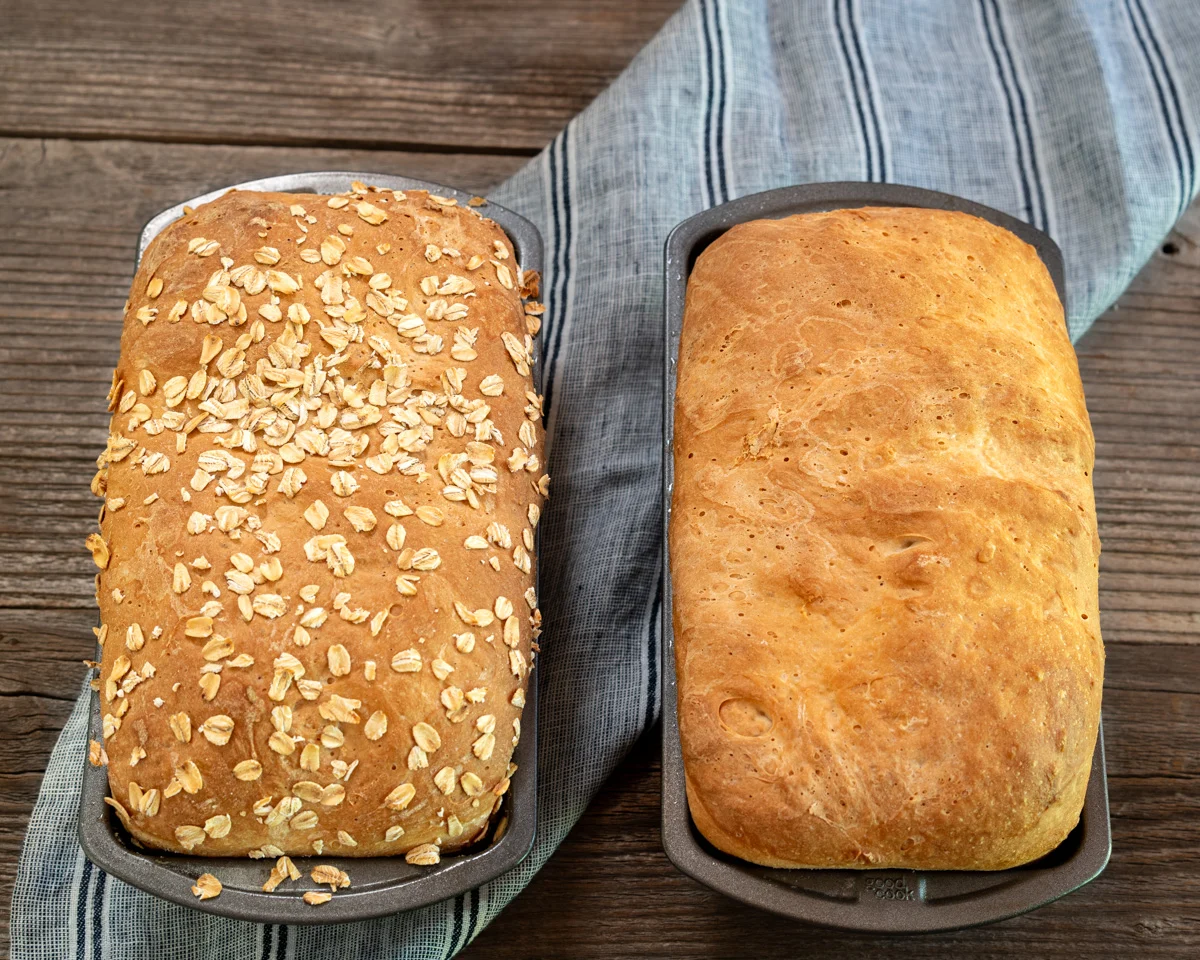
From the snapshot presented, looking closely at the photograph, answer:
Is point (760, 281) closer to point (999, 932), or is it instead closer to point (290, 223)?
point (290, 223)

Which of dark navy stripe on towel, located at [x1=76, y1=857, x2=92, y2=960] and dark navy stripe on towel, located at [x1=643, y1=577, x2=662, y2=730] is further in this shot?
dark navy stripe on towel, located at [x1=643, y1=577, x2=662, y2=730]

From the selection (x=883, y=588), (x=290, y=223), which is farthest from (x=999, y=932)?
(x=290, y=223)

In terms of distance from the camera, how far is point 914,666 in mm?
1239

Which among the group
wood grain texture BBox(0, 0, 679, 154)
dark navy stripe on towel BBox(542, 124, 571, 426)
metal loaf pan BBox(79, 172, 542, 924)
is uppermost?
wood grain texture BBox(0, 0, 679, 154)

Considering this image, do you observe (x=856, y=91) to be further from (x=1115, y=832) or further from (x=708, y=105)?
(x=1115, y=832)

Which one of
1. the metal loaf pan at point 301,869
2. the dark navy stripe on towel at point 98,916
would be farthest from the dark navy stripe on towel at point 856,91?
the dark navy stripe on towel at point 98,916

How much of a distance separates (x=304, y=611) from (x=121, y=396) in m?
0.40

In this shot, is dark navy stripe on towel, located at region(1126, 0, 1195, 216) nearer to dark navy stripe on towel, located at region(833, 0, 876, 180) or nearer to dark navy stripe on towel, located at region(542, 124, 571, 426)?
dark navy stripe on towel, located at region(833, 0, 876, 180)

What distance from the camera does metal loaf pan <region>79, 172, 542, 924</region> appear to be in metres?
1.22

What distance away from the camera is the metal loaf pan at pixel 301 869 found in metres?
1.22

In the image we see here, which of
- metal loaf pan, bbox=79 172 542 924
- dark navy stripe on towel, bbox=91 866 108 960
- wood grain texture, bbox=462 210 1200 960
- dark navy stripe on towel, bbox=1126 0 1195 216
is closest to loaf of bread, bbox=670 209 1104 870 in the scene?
metal loaf pan, bbox=79 172 542 924

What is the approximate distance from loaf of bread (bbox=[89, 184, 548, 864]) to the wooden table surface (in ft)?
1.41

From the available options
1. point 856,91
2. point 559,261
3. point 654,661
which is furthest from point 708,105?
point 654,661

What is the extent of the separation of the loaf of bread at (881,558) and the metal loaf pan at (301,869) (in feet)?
0.70
